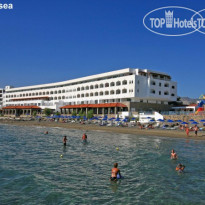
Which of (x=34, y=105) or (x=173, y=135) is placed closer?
(x=173, y=135)

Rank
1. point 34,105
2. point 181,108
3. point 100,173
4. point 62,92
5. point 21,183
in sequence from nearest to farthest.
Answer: point 21,183 → point 100,173 → point 181,108 → point 62,92 → point 34,105

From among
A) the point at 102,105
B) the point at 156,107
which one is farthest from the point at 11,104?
the point at 156,107

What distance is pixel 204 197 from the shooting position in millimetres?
11883

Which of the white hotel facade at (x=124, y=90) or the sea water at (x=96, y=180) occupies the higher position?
the white hotel facade at (x=124, y=90)

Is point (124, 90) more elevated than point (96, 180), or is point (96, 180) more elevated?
point (124, 90)

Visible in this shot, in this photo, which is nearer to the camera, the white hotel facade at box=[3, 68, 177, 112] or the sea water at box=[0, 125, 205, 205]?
the sea water at box=[0, 125, 205, 205]

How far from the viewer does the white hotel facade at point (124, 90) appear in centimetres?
6906

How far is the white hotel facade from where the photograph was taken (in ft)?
227

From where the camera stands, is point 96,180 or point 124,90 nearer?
point 96,180

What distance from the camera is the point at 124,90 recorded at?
7081 cm

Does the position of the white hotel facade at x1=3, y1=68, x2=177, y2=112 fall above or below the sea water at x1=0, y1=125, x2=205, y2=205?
above

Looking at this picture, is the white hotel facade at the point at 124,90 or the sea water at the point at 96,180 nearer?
the sea water at the point at 96,180

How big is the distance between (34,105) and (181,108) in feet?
212

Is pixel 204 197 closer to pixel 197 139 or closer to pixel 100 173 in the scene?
pixel 100 173
